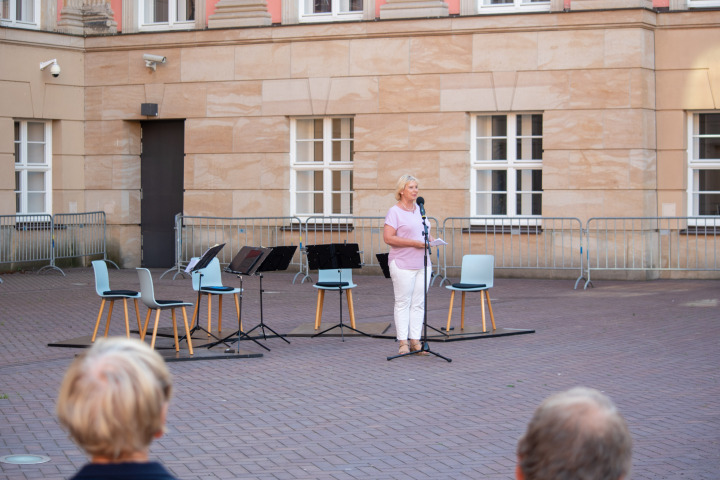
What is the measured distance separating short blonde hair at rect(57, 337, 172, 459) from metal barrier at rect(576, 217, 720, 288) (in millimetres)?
15999

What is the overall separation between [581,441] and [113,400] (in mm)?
979

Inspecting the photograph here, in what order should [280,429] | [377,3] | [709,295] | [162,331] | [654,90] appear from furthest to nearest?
[377,3] < [654,90] < [709,295] < [162,331] < [280,429]

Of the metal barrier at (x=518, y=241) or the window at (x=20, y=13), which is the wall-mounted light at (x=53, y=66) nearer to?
the window at (x=20, y=13)

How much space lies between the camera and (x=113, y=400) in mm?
2104

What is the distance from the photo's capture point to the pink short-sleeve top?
10438 millimetres

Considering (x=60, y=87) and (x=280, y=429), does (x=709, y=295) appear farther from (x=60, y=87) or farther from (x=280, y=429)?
(x=60, y=87)

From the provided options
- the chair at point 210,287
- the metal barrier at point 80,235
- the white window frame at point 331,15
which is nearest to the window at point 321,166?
the white window frame at point 331,15

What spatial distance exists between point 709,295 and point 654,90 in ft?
14.7

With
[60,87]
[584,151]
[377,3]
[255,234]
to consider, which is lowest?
[255,234]

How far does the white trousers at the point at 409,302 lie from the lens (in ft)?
34.3

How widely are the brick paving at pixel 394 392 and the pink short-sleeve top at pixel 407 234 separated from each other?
96cm

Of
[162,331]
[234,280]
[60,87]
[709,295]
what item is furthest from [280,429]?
[60,87]

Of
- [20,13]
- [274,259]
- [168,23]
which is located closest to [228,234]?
[168,23]

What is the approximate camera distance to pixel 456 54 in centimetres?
1889
